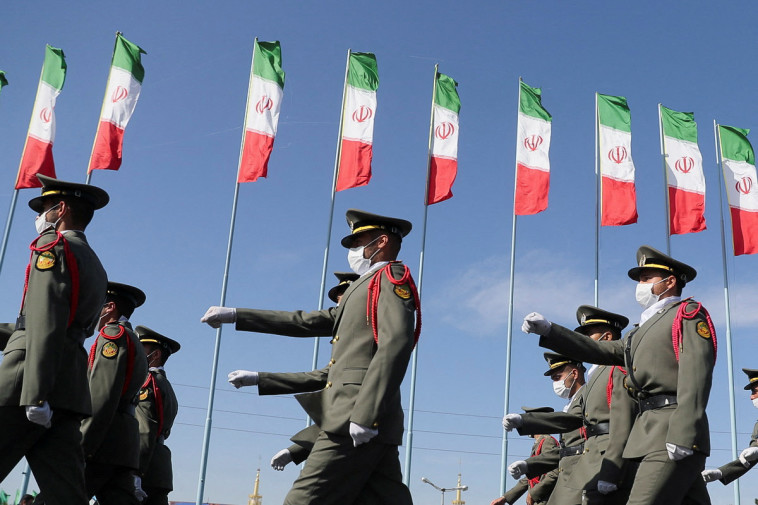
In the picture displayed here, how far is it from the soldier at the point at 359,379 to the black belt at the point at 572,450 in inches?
152

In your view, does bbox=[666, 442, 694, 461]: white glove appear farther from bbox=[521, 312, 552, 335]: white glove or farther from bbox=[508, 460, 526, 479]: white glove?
bbox=[508, 460, 526, 479]: white glove

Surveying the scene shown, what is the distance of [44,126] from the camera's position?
58.1 feet

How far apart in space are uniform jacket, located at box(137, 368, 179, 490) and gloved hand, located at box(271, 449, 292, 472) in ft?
6.50

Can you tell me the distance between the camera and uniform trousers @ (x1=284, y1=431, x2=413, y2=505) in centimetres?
432

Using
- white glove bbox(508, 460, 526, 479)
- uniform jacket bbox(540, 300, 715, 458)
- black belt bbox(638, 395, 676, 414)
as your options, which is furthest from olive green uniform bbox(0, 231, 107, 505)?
white glove bbox(508, 460, 526, 479)

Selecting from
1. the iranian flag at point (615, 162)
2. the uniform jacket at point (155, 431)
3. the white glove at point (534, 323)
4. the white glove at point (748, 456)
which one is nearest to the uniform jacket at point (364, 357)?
the white glove at point (534, 323)

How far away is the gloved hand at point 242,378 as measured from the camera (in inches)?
196

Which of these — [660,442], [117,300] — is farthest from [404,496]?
[117,300]

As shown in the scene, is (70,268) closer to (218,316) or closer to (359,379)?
(218,316)

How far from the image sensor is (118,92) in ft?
57.6

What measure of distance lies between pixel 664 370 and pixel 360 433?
7.94 feet

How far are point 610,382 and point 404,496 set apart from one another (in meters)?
3.20

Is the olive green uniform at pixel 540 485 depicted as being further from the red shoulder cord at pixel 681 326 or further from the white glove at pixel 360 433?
the white glove at pixel 360 433

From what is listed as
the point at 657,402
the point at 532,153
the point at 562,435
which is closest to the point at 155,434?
the point at 562,435
